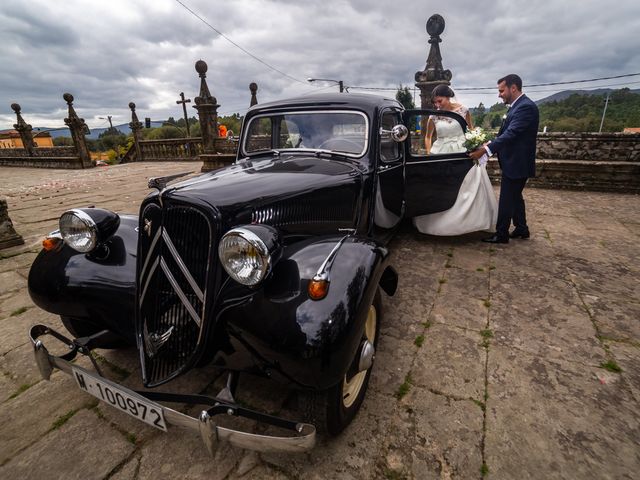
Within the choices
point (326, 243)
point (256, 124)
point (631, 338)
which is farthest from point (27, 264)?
point (631, 338)

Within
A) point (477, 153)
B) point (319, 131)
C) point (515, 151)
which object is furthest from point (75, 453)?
point (515, 151)

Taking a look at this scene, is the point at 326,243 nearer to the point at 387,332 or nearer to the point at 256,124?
the point at 387,332

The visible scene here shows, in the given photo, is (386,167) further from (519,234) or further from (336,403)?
(519,234)

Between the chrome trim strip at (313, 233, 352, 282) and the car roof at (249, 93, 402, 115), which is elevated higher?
the car roof at (249, 93, 402, 115)

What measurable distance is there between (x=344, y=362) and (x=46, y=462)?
157 centimetres

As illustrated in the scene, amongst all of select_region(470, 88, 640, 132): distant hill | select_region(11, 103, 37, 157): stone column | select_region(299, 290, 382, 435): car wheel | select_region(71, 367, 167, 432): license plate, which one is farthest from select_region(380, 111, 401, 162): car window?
select_region(470, 88, 640, 132): distant hill

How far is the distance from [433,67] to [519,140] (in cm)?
688

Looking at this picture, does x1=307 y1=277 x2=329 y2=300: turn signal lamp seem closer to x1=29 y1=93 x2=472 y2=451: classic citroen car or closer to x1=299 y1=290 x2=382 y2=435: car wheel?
x1=29 y1=93 x2=472 y2=451: classic citroen car

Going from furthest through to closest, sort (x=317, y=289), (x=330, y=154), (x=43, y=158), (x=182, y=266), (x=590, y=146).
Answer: (x=43, y=158) → (x=590, y=146) → (x=330, y=154) → (x=182, y=266) → (x=317, y=289)

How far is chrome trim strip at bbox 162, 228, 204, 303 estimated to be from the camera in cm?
165

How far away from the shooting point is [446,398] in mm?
1945

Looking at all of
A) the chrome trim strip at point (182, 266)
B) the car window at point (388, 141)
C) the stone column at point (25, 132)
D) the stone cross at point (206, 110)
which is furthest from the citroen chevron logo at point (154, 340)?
the stone column at point (25, 132)

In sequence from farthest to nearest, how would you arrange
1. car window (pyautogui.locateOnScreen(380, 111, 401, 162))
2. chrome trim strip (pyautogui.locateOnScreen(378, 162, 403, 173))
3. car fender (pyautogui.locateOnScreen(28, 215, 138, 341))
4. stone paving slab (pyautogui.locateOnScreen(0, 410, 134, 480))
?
car window (pyautogui.locateOnScreen(380, 111, 401, 162)) → chrome trim strip (pyautogui.locateOnScreen(378, 162, 403, 173)) → car fender (pyautogui.locateOnScreen(28, 215, 138, 341)) → stone paving slab (pyautogui.locateOnScreen(0, 410, 134, 480))

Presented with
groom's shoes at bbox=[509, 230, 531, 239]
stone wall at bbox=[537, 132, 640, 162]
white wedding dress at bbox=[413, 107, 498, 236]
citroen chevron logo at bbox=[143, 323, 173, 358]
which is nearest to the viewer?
citroen chevron logo at bbox=[143, 323, 173, 358]
